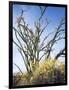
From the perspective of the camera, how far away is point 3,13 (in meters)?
2.42

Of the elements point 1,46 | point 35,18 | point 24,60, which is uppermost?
point 35,18

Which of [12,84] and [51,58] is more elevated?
[51,58]

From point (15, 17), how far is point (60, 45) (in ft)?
1.90

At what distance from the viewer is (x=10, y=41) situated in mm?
2422

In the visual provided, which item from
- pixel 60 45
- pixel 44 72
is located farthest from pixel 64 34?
pixel 44 72

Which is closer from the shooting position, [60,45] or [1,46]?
[1,46]

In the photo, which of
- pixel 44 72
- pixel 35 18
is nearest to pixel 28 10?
pixel 35 18

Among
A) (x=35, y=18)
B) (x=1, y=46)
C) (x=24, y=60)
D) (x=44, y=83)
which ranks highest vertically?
(x=35, y=18)

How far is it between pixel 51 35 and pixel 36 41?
0.59 ft

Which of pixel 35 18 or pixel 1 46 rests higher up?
pixel 35 18

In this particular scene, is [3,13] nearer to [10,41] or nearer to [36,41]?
[10,41]

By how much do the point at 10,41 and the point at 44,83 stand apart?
0.58 m

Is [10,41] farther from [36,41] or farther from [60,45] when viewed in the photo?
[60,45]

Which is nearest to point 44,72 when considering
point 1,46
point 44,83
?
point 44,83
